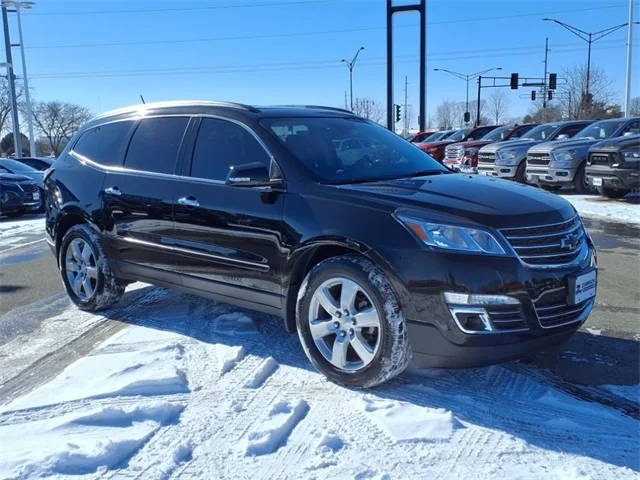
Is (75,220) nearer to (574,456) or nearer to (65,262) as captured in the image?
(65,262)

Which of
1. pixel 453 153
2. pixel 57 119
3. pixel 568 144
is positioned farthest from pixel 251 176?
pixel 57 119

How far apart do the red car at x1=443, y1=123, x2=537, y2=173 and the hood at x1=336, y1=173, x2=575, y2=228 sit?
594 inches

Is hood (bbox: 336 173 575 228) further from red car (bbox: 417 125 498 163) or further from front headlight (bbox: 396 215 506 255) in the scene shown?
red car (bbox: 417 125 498 163)

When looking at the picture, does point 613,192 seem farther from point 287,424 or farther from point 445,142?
point 287,424

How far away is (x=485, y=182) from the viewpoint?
415 cm

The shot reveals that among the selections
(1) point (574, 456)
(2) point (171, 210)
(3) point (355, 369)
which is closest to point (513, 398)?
(1) point (574, 456)

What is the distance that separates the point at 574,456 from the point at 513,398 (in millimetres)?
643

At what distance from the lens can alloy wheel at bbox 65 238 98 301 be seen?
539cm

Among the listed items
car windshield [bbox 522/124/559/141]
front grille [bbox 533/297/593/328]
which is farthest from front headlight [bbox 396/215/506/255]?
car windshield [bbox 522/124/559/141]

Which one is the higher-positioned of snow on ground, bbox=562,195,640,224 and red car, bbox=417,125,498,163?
red car, bbox=417,125,498,163

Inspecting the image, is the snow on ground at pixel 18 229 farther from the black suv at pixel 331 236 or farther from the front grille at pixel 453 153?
the front grille at pixel 453 153

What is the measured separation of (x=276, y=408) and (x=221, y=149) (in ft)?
6.62

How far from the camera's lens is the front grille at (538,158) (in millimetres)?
14703

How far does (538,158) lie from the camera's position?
49.0ft
